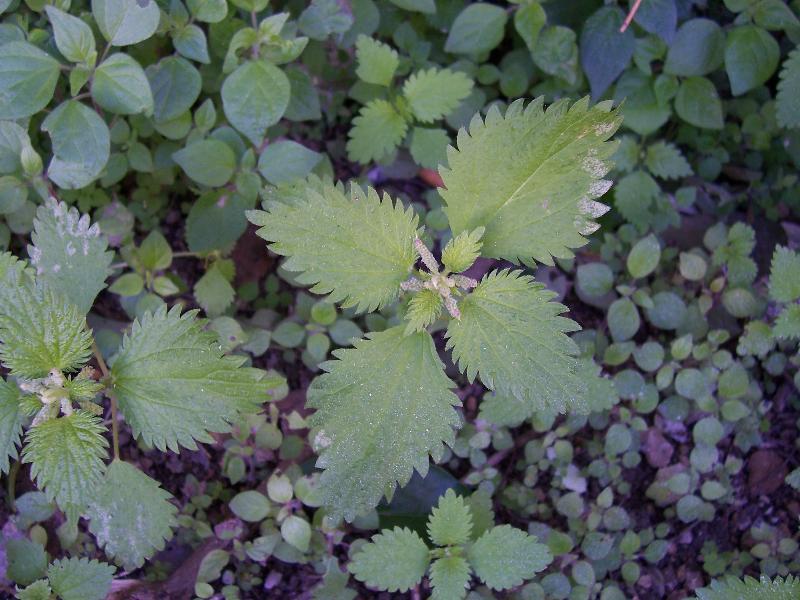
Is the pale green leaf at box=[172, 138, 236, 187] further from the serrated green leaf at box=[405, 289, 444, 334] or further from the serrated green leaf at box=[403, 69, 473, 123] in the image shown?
the serrated green leaf at box=[405, 289, 444, 334]

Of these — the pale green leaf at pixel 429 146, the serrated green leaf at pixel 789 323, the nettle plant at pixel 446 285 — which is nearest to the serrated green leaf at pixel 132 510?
the nettle plant at pixel 446 285

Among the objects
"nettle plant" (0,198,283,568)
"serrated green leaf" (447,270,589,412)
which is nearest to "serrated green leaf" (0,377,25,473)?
"nettle plant" (0,198,283,568)

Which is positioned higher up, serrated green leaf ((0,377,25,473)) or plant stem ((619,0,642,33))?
plant stem ((619,0,642,33))

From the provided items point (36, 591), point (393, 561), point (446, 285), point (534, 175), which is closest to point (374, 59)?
point (534, 175)

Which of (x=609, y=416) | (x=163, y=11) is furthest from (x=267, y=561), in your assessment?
(x=163, y=11)

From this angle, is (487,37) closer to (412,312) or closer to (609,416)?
(412,312)

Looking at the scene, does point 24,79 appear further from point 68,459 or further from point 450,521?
point 450,521

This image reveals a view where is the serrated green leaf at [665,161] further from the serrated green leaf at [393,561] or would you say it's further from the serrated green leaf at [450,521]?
the serrated green leaf at [393,561]
